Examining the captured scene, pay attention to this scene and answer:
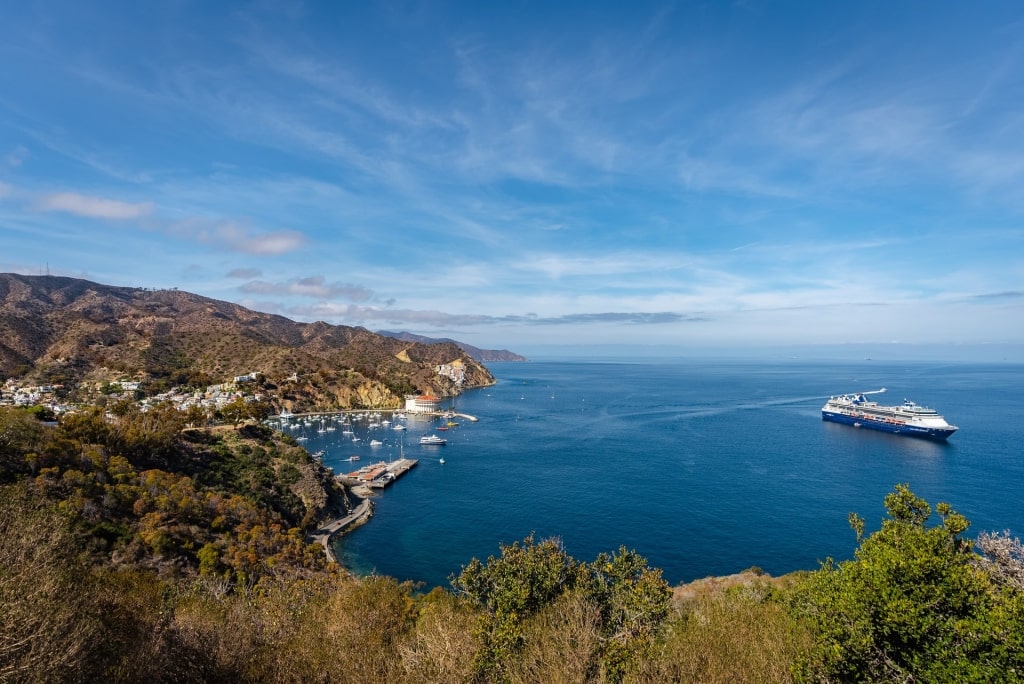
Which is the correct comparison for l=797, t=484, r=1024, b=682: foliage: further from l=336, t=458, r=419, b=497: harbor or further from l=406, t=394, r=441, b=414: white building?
l=406, t=394, r=441, b=414: white building

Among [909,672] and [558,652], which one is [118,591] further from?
[909,672]

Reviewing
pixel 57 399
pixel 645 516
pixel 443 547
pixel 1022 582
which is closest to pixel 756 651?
pixel 1022 582

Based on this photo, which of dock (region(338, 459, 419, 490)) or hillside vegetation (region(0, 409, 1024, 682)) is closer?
hillside vegetation (region(0, 409, 1024, 682))

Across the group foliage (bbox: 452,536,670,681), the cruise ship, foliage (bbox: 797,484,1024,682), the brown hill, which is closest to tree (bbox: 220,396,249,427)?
the brown hill

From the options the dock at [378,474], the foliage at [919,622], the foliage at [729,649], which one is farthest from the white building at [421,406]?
the foliage at [919,622]

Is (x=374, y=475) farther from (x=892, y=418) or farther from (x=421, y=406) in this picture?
(x=892, y=418)

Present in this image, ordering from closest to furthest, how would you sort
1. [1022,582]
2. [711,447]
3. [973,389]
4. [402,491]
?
[1022,582]
[402,491]
[711,447]
[973,389]
